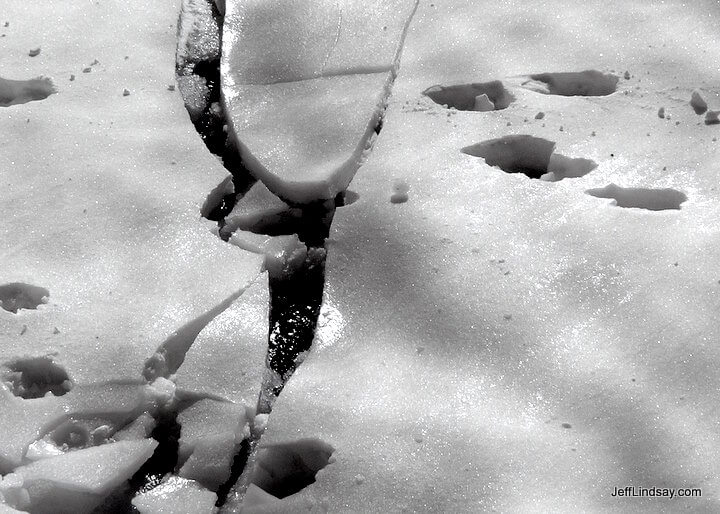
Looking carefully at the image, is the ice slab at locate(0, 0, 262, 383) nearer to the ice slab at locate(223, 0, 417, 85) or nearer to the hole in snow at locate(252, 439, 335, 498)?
the ice slab at locate(223, 0, 417, 85)

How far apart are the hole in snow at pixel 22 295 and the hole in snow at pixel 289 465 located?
751 millimetres

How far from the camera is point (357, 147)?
8.64 feet

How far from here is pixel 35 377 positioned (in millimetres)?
2078

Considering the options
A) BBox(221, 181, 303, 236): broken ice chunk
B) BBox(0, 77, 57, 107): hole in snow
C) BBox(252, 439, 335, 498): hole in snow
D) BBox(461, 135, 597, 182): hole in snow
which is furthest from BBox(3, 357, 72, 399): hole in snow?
BBox(461, 135, 597, 182): hole in snow

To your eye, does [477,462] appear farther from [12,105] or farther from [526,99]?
[12,105]

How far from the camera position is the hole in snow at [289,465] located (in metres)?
1.89

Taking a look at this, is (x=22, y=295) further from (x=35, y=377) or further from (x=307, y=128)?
(x=307, y=128)

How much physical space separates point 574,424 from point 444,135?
110 cm

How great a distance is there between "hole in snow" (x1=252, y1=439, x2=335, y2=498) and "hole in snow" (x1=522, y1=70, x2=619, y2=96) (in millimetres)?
1493

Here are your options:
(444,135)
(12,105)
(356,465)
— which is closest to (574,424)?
(356,465)

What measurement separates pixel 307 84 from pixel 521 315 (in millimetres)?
1157

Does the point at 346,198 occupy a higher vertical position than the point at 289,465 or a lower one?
higher

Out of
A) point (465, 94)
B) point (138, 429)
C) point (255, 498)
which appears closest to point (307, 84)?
point (465, 94)

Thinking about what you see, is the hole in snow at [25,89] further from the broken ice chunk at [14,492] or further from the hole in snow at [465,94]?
the broken ice chunk at [14,492]
